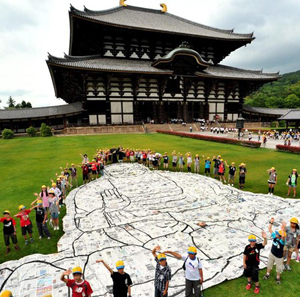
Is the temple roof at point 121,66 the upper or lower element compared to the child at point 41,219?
upper

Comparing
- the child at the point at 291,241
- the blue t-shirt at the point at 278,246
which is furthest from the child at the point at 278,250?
the child at the point at 291,241

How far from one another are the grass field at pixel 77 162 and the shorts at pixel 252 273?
0.28 meters

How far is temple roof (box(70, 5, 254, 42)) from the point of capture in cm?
3638

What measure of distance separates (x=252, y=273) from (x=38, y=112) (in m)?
37.6

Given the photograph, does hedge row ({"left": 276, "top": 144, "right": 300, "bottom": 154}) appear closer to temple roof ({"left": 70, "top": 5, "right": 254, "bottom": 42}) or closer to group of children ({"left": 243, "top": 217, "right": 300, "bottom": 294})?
group of children ({"left": 243, "top": 217, "right": 300, "bottom": 294})

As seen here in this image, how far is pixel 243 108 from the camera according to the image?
45125mm

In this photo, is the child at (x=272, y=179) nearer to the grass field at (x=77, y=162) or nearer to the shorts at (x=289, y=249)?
the grass field at (x=77, y=162)

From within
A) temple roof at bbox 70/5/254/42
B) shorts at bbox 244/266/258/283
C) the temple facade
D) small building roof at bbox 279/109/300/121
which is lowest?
shorts at bbox 244/266/258/283

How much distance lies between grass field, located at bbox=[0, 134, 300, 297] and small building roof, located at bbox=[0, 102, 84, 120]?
1233 centimetres

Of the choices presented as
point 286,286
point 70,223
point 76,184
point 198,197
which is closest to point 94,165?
point 76,184

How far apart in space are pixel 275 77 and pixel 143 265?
44.9 metres

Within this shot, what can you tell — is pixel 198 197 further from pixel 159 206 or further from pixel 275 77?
pixel 275 77

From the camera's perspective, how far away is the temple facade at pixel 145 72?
3334 cm

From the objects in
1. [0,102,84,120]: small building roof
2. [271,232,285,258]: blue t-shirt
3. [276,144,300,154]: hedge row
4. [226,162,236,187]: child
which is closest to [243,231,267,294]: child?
[271,232,285,258]: blue t-shirt
